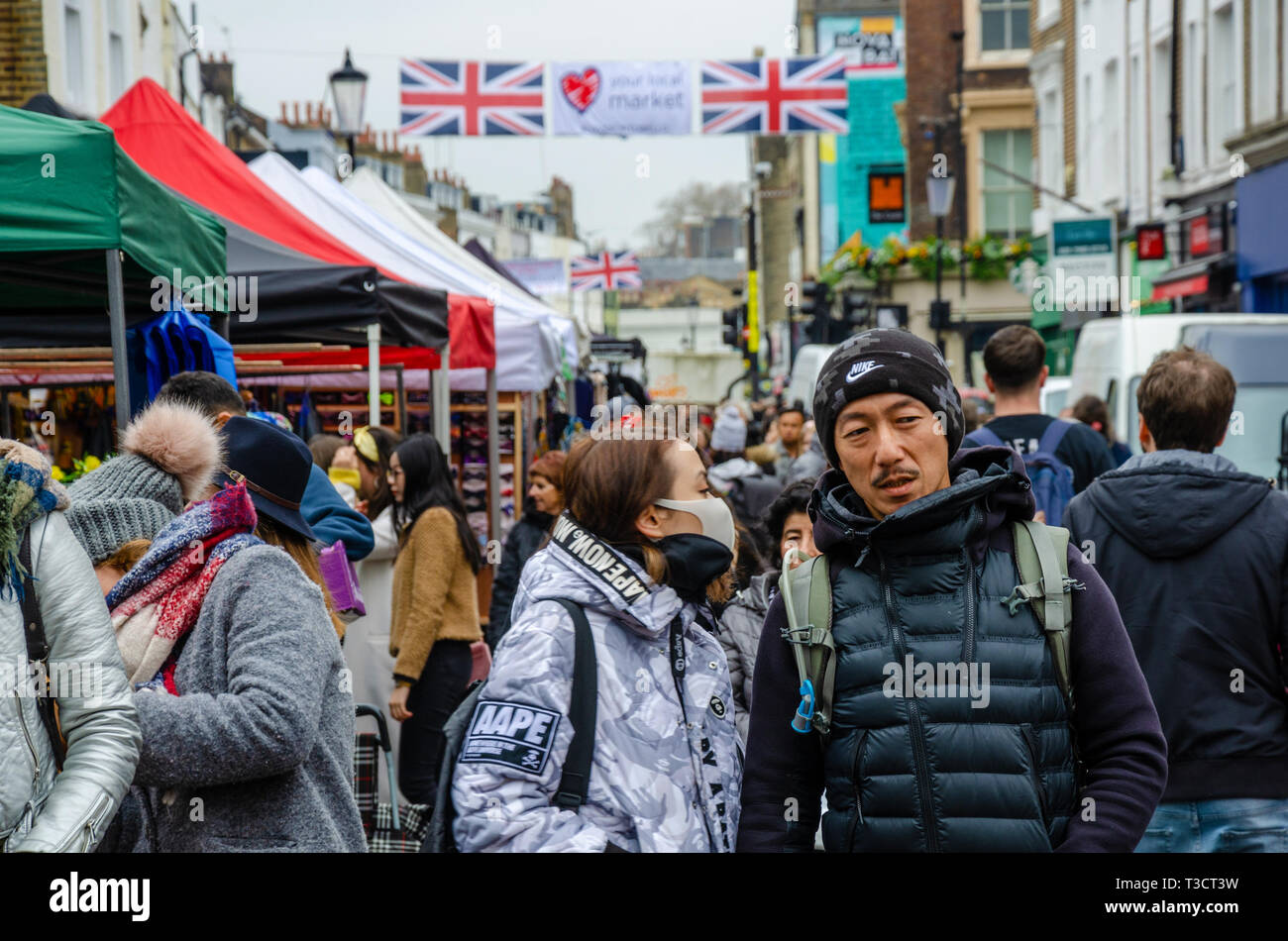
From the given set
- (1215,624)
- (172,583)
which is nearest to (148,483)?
(172,583)

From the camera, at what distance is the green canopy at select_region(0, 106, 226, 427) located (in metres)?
4.53

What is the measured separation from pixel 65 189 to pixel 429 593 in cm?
310

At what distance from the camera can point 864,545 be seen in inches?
101

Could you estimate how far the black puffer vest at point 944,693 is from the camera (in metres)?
2.43

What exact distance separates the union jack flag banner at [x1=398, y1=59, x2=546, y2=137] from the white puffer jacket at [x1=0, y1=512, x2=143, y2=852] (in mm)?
16705

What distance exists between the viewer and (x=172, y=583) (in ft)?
9.95

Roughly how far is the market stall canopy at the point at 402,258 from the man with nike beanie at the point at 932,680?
320 inches

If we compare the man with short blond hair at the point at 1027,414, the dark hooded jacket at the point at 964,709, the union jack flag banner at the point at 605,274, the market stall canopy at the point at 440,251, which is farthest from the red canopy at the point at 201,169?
the union jack flag banner at the point at 605,274

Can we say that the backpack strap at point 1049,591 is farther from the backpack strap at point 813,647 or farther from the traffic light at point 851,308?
the traffic light at point 851,308

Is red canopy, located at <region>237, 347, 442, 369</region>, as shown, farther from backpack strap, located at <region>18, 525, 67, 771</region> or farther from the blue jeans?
backpack strap, located at <region>18, 525, 67, 771</region>

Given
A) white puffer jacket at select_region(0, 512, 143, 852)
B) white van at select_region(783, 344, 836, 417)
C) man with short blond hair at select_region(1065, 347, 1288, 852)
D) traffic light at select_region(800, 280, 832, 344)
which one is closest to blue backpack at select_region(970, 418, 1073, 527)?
man with short blond hair at select_region(1065, 347, 1288, 852)
